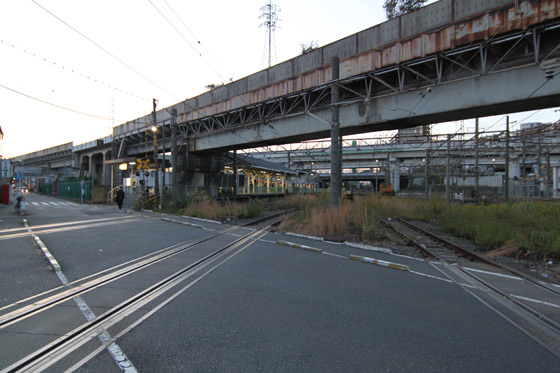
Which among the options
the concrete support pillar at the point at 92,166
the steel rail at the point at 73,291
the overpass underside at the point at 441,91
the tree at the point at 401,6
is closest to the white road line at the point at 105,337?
the steel rail at the point at 73,291

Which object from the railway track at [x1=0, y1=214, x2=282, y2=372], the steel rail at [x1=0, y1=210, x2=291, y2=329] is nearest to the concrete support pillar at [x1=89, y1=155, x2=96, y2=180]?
the steel rail at [x1=0, y1=210, x2=291, y2=329]

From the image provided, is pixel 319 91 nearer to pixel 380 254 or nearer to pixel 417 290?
pixel 380 254

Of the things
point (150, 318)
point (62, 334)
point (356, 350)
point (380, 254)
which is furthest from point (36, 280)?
point (380, 254)

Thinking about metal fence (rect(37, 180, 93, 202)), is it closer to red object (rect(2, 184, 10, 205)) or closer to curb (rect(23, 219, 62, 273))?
red object (rect(2, 184, 10, 205))

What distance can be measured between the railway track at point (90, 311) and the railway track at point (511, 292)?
475 centimetres

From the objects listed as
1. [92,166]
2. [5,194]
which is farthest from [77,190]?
[92,166]

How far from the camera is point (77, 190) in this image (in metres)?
35.2

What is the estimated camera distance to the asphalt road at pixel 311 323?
2.86 metres

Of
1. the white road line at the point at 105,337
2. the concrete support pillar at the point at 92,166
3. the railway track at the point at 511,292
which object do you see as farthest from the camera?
the concrete support pillar at the point at 92,166

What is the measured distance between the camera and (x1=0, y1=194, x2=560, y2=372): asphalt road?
9.37 feet

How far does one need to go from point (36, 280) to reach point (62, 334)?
2.68m

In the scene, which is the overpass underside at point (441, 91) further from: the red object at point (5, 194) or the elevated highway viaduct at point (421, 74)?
the red object at point (5, 194)

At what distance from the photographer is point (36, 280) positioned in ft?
17.4

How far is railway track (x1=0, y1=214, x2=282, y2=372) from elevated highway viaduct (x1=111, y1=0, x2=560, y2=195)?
394 inches
